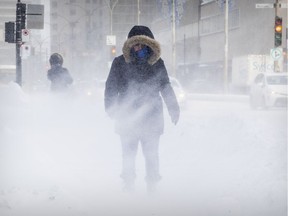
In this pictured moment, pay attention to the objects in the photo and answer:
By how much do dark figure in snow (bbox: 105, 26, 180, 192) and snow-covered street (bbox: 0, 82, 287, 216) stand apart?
0.71 meters

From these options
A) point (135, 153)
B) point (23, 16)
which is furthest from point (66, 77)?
point (23, 16)

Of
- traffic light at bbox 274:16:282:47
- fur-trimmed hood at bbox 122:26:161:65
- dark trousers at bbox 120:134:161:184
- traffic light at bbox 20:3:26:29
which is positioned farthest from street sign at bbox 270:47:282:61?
fur-trimmed hood at bbox 122:26:161:65

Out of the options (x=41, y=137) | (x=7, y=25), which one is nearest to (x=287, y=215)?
(x=41, y=137)

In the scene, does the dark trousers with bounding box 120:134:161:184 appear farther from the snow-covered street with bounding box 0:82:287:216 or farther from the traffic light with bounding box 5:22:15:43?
the traffic light with bounding box 5:22:15:43

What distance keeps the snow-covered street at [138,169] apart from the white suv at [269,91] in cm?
1114

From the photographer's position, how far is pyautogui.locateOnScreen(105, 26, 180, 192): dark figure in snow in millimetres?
6449

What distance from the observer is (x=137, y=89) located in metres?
6.53

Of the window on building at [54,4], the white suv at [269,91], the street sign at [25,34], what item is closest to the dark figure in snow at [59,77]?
the street sign at [25,34]

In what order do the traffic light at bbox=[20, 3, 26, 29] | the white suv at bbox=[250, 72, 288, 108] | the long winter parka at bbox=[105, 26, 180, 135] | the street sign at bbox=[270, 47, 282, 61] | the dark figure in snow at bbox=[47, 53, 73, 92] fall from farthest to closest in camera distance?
the street sign at bbox=[270, 47, 282, 61] < the white suv at bbox=[250, 72, 288, 108] < the traffic light at bbox=[20, 3, 26, 29] < the dark figure in snow at bbox=[47, 53, 73, 92] < the long winter parka at bbox=[105, 26, 180, 135]

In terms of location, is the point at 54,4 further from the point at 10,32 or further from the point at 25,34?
the point at 10,32

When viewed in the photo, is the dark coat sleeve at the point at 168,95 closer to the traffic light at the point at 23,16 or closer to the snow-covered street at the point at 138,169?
the snow-covered street at the point at 138,169

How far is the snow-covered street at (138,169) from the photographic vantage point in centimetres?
604

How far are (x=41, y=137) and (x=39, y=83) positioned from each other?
40.5 metres

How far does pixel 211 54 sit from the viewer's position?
235 feet
